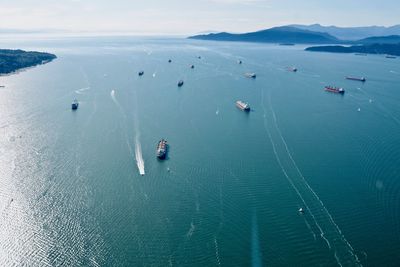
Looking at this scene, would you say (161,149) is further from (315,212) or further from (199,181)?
(315,212)

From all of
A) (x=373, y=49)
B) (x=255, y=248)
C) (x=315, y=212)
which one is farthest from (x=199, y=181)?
(x=373, y=49)

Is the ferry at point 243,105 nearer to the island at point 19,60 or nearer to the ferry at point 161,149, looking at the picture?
the ferry at point 161,149

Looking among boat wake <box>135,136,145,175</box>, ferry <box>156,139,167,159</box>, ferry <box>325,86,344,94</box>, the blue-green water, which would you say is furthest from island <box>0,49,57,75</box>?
ferry <box>325,86,344,94</box>

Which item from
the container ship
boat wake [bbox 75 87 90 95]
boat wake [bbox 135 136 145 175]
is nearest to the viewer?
boat wake [bbox 135 136 145 175]

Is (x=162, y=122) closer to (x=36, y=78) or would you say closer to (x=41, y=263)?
(x=41, y=263)

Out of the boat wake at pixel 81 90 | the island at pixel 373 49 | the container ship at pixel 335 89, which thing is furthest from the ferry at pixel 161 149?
the island at pixel 373 49

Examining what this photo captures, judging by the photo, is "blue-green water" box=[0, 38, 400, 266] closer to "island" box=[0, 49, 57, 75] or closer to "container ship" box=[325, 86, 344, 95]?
"container ship" box=[325, 86, 344, 95]

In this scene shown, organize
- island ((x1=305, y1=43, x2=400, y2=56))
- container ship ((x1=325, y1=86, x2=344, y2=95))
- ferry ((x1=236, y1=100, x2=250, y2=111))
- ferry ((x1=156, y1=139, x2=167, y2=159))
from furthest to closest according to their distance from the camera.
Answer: island ((x1=305, y1=43, x2=400, y2=56)), container ship ((x1=325, y1=86, x2=344, y2=95)), ferry ((x1=236, y1=100, x2=250, y2=111)), ferry ((x1=156, y1=139, x2=167, y2=159))

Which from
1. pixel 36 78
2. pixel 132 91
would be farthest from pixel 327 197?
pixel 36 78
